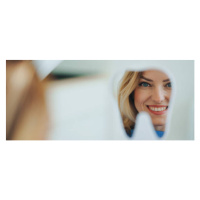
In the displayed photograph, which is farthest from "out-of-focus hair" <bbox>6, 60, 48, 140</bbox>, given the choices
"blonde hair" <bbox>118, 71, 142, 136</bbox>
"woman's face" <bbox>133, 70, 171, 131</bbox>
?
"woman's face" <bbox>133, 70, 171, 131</bbox>

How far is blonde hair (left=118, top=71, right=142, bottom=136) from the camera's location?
3451 mm

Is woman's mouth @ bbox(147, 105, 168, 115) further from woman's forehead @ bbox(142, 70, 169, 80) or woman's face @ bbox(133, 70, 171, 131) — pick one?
woman's forehead @ bbox(142, 70, 169, 80)

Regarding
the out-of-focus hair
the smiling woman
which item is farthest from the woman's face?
the out-of-focus hair

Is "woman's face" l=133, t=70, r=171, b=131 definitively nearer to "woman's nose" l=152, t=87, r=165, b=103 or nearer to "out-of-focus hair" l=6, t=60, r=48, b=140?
"woman's nose" l=152, t=87, r=165, b=103

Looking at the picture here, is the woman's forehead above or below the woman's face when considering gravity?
above

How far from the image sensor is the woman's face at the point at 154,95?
11.2 feet

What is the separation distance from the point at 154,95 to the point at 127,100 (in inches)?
14.0

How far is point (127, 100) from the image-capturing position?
11.4ft

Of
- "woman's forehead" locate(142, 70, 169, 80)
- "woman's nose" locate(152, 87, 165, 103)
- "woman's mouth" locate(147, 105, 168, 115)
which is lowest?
"woman's mouth" locate(147, 105, 168, 115)

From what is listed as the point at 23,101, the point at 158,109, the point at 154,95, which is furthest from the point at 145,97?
the point at 23,101

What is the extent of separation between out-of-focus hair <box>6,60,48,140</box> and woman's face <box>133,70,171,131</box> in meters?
1.25

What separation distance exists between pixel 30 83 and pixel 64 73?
18.4 inches

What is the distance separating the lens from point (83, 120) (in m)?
3.46

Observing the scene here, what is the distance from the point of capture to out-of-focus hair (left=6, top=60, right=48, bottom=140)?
346 cm
